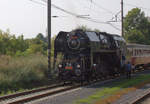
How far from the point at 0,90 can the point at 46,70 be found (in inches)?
222

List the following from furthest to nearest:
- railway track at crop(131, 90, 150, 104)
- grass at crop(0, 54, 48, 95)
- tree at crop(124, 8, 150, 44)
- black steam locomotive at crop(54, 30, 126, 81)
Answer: tree at crop(124, 8, 150, 44), black steam locomotive at crop(54, 30, 126, 81), grass at crop(0, 54, 48, 95), railway track at crop(131, 90, 150, 104)

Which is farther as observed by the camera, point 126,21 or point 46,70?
point 126,21

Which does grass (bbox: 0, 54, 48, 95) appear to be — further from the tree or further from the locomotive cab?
the tree

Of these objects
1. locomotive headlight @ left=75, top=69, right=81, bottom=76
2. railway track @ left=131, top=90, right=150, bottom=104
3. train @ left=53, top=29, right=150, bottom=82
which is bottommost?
railway track @ left=131, top=90, right=150, bottom=104

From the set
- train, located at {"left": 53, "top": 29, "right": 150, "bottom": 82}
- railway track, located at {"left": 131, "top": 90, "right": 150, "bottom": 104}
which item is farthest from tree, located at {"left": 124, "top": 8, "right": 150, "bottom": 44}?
railway track, located at {"left": 131, "top": 90, "right": 150, "bottom": 104}

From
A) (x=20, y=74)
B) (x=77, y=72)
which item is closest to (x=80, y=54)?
(x=77, y=72)

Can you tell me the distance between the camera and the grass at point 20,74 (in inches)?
568

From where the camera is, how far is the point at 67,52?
16547mm

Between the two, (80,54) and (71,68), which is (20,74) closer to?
(71,68)

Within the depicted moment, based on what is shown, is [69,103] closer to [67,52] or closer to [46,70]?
[67,52]

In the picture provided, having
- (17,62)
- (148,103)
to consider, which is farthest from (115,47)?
(148,103)

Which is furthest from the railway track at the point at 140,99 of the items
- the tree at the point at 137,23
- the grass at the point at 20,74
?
the tree at the point at 137,23

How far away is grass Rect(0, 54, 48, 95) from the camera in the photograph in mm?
14434

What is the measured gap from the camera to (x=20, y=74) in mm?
15680
